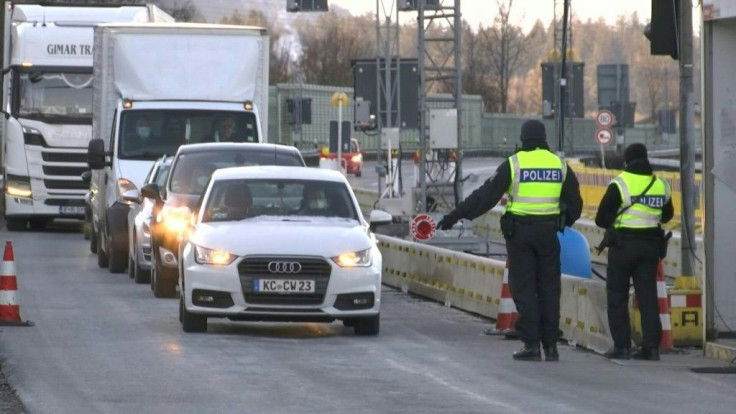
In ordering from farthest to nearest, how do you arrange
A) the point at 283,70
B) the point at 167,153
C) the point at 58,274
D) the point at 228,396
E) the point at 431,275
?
1. the point at 283,70
2. the point at 167,153
3. the point at 58,274
4. the point at 431,275
5. the point at 228,396

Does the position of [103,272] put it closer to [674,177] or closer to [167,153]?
[167,153]

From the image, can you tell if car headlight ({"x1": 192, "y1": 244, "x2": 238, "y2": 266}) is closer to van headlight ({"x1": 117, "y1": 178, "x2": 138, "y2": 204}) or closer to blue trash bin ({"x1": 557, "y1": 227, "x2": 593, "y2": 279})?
blue trash bin ({"x1": 557, "y1": 227, "x2": 593, "y2": 279})

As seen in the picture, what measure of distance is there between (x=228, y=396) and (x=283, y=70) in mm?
99442

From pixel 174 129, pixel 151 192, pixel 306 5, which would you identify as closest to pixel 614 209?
pixel 151 192

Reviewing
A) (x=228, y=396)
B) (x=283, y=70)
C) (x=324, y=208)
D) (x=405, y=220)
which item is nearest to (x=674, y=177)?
(x=405, y=220)

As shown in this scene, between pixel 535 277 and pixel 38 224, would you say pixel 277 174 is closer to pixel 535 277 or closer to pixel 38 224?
pixel 535 277

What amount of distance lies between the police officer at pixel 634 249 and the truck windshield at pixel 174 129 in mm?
11102

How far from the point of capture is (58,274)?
2264cm

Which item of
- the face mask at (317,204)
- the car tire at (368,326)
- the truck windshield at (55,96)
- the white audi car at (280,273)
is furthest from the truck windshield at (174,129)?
the car tire at (368,326)

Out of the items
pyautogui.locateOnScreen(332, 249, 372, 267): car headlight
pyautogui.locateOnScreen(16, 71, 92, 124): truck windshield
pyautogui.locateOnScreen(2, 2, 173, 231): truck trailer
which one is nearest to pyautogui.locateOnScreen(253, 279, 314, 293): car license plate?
pyautogui.locateOnScreen(332, 249, 372, 267): car headlight

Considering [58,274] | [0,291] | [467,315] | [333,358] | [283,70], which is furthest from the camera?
[283,70]

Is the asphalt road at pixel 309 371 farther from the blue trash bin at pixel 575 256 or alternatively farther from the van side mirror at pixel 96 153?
the van side mirror at pixel 96 153

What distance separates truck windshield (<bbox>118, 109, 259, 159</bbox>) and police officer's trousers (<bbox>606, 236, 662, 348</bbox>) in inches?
441

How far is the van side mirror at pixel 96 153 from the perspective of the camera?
22922 mm
